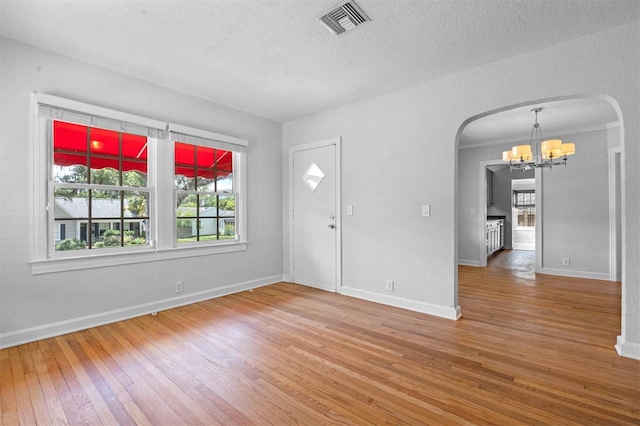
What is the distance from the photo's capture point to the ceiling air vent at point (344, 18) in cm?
213

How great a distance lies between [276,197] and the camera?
4.78m

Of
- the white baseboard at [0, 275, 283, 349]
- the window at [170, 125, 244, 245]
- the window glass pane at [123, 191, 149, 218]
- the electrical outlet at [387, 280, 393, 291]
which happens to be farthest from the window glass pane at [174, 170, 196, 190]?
the electrical outlet at [387, 280, 393, 291]

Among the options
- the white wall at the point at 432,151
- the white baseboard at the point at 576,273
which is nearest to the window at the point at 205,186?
the white wall at the point at 432,151

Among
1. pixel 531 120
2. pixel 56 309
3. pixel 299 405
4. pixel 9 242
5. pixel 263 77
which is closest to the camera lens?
pixel 299 405

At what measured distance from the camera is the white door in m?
4.23

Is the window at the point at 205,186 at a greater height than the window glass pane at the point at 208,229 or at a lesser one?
greater

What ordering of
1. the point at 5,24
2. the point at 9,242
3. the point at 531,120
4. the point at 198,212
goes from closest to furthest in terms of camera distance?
the point at 5,24 < the point at 9,242 < the point at 198,212 < the point at 531,120


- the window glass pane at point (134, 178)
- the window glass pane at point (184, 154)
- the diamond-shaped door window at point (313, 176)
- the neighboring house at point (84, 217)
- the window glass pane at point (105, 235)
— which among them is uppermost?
the window glass pane at point (184, 154)

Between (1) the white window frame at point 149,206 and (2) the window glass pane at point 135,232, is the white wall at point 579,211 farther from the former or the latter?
(2) the window glass pane at point 135,232

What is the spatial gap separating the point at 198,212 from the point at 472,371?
340cm

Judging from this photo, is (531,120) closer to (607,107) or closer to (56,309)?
(607,107)

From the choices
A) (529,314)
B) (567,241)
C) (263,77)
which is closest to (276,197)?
(263,77)

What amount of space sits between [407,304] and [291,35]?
119 inches

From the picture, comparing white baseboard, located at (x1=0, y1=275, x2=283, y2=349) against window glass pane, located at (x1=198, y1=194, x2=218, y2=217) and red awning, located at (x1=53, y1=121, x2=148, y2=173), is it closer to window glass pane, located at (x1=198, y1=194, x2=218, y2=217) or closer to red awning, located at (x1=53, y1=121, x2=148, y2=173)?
window glass pane, located at (x1=198, y1=194, x2=218, y2=217)
